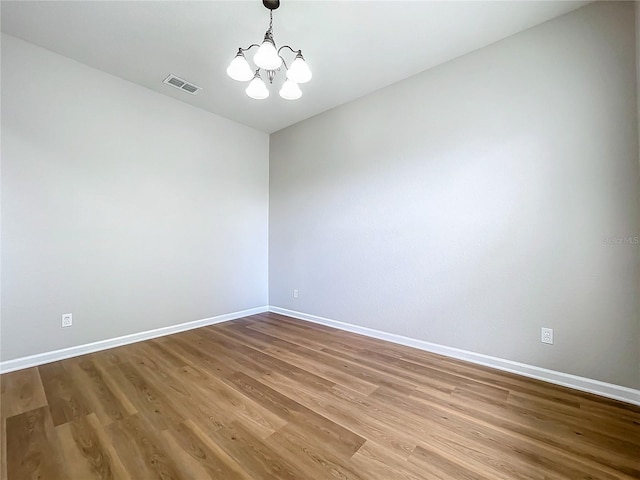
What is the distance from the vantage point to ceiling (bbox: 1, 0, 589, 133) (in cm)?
201

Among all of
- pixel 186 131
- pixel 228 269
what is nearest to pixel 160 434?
pixel 228 269

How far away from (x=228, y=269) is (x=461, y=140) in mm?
3286

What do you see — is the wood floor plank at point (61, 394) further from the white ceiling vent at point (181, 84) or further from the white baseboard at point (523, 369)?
the white ceiling vent at point (181, 84)

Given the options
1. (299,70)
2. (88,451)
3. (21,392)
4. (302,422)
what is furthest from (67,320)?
(299,70)

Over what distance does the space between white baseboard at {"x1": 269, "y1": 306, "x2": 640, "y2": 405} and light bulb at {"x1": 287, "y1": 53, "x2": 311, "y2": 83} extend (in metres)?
2.65

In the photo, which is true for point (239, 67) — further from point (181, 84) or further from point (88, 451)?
point (88, 451)

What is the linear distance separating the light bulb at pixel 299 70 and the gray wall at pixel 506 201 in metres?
1.39

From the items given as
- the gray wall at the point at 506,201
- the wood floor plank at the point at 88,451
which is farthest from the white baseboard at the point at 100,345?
the gray wall at the point at 506,201

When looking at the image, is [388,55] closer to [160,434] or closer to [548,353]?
[548,353]

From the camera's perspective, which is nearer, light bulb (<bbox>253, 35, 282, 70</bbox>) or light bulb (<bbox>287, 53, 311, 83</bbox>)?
light bulb (<bbox>253, 35, 282, 70</bbox>)

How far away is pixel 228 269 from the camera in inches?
152

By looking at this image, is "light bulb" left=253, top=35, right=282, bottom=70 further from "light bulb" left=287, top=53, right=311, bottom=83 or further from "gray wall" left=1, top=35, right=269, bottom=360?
"gray wall" left=1, top=35, right=269, bottom=360

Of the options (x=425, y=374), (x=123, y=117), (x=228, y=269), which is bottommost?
(x=425, y=374)

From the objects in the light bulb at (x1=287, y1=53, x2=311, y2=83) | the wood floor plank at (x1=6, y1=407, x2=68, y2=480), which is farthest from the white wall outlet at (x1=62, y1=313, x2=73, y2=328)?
the light bulb at (x1=287, y1=53, x2=311, y2=83)
